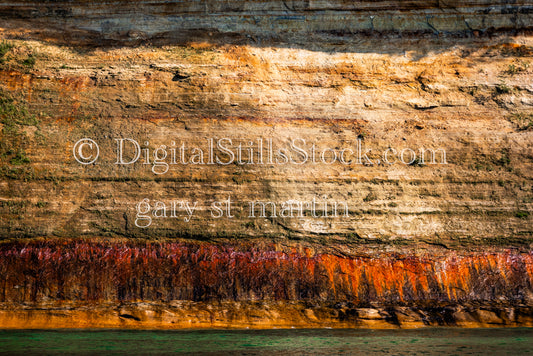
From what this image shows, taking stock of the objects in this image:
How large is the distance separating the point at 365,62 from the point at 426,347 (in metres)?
4.33

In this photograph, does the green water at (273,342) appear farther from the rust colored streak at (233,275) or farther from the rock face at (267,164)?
the rust colored streak at (233,275)

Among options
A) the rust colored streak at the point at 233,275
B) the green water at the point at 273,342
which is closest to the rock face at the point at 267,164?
the rust colored streak at the point at 233,275

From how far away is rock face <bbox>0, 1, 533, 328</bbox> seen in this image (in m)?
7.25

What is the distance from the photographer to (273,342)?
5.85 metres

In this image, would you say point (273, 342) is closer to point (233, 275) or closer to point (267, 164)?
point (233, 275)

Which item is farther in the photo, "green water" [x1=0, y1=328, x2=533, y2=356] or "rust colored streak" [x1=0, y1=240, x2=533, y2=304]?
"rust colored streak" [x1=0, y1=240, x2=533, y2=304]

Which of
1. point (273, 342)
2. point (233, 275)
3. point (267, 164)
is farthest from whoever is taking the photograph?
point (267, 164)

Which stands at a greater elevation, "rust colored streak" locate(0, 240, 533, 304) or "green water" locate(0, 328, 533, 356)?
"rust colored streak" locate(0, 240, 533, 304)

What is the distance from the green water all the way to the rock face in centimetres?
50

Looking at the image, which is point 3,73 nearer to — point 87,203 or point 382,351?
point 87,203

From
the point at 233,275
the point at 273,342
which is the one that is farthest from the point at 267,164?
the point at 273,342


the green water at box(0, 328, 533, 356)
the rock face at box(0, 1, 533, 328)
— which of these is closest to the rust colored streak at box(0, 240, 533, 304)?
the rock face at box(0, 1, 533, 328)

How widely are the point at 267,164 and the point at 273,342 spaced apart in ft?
9.04

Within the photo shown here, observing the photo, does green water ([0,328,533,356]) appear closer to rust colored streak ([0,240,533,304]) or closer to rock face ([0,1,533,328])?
rock face ([0,1,533,328])
